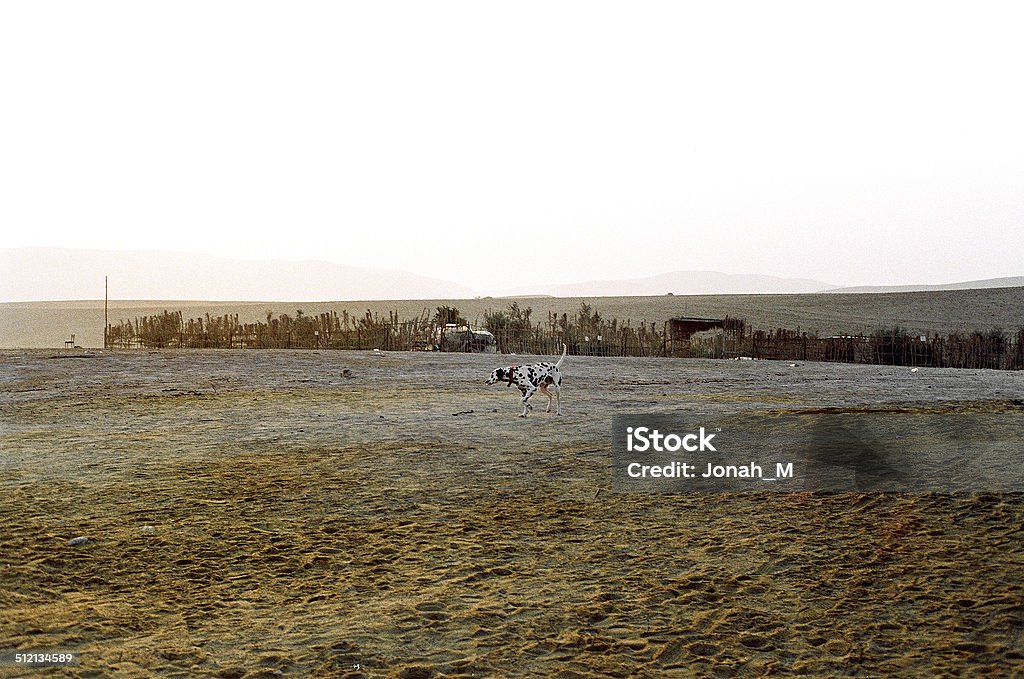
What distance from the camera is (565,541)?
203 inches

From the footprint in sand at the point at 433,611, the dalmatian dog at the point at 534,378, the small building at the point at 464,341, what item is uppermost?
the small building at the point at 464,341

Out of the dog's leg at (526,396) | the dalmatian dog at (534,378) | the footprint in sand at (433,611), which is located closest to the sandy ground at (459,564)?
the footprint in sand at (433,611)

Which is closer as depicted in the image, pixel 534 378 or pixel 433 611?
pixel 433 611

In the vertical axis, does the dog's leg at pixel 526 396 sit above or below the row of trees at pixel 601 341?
below

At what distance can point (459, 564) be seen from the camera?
4762 mm

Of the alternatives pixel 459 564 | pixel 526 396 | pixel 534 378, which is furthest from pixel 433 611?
pixel 534 378

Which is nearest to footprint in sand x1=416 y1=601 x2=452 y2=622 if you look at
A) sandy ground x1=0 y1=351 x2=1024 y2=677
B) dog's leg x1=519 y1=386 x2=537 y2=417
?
sandy ground x1=0 y1=351 x2=1024 y2=677

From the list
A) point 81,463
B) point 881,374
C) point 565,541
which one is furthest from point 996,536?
point 881,374

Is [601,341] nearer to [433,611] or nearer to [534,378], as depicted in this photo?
[534,378]

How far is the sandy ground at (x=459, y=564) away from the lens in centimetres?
367

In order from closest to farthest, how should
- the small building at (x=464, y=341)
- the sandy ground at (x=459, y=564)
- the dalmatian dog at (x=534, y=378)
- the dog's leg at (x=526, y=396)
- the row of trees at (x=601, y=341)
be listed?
the sandy ground at (x=459, y=564) < the dog's leg at (x=526, y=396) < the dalmatian dog at (x=534, y=378) < the row of trees at (x=601, y=341) < the small building at (x=464, y=341)

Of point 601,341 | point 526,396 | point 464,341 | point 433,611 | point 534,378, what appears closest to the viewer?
point 433,611

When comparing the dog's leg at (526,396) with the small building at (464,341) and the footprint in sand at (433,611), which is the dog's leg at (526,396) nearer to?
the footprint in sand at (433,611)

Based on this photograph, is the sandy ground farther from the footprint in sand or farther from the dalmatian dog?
the dalmatian dog
